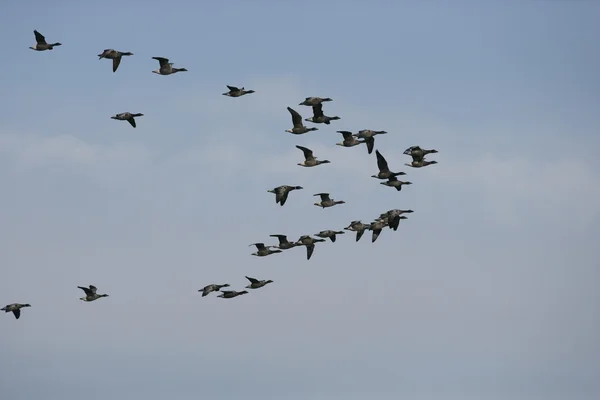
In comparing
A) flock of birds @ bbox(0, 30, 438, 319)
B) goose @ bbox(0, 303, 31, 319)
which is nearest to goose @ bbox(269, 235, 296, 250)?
flock of birds @ bbox(0, 30, 438, 319)

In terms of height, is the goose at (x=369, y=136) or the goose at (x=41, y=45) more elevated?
the goose at (x=41, y=45)

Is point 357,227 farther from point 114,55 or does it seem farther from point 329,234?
point 114,55

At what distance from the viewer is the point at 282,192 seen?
108m

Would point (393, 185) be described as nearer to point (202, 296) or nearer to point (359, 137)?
point (359, 137)

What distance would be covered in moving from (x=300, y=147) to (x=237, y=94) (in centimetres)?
604

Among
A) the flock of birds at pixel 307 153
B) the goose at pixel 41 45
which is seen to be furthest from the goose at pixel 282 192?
the goose at pixel 41 45

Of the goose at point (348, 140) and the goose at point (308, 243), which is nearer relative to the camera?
the goose at point (348, 140)

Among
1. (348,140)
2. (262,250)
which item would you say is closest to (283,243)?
(262,250)

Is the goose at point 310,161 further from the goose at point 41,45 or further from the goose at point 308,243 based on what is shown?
the goose at point 41,45

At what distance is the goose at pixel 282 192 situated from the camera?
352ft

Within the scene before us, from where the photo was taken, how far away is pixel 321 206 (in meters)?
111

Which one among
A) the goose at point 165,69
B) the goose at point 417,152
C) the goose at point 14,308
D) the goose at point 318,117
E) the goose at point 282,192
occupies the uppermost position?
the goose at point 165,69

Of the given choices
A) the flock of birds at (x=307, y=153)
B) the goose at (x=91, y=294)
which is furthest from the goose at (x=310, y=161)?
the goose at (x=91, y=294)

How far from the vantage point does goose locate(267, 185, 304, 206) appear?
107375mm
